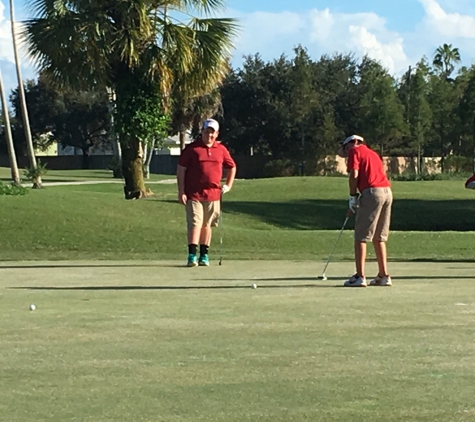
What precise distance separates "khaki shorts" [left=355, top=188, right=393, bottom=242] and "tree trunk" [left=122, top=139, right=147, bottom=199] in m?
16.9

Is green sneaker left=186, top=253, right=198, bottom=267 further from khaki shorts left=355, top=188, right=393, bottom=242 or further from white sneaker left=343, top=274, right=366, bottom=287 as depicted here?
khaki shorts left=355, top=188, right=393, bottom=242

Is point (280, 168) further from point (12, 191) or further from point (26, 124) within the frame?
point (12, 191)

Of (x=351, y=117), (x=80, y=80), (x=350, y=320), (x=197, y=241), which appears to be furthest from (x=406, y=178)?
(x=350, y=320)

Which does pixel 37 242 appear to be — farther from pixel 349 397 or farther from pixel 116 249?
pixel 349 397

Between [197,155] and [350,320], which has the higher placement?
[197,155]

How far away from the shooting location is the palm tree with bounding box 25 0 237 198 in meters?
24.9

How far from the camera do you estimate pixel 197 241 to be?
1352cm

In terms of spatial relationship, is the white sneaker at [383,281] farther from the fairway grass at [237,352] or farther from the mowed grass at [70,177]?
the mowed grass at [70,177]

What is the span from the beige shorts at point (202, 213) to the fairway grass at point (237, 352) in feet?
8.34

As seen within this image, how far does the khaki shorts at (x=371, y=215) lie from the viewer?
10.7m

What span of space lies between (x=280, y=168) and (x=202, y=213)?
54587 millimetres

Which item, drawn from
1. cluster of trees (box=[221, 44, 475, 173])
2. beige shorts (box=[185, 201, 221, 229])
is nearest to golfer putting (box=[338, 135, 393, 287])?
beige shorts (box=[185, 201, 221, 229])

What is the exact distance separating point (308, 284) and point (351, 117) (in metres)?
61.1

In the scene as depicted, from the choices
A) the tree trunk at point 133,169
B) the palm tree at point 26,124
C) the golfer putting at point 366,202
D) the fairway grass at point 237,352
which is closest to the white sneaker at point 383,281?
the golfer putting at point 366,202
